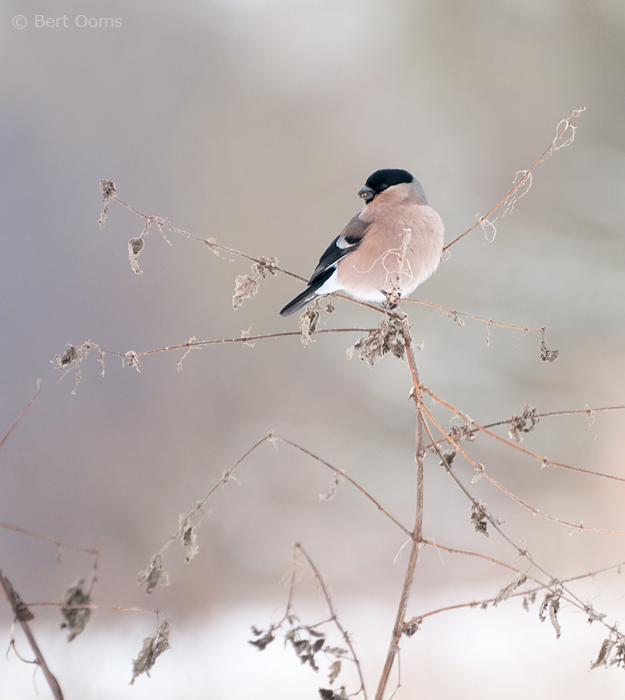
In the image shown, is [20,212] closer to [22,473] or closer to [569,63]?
[22,473]

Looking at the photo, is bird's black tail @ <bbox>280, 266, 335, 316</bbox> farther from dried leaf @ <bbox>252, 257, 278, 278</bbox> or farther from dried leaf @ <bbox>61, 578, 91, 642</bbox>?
dried leaf @ <bbox>61, 578, 91, 642</bbox>

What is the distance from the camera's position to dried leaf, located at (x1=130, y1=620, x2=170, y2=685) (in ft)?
1.30

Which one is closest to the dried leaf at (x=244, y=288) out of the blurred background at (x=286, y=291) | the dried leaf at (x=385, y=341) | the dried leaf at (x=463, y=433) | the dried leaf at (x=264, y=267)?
the dried leaf at (x=264, y=267)

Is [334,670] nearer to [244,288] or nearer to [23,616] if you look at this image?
[23,616]

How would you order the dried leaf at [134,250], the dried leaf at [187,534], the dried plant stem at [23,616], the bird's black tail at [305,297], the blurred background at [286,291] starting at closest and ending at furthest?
1. the dried plant stem at [23,616]
2. the dried leaf at [187,534]
3. the dried leaf at [134,250]
4. the bird's black tail at [305,297]
5. the blurred background at [286,291]

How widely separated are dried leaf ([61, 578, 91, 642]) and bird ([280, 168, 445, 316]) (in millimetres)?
577

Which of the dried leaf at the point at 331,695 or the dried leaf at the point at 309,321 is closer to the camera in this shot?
the dried leaf at the point at 331,695

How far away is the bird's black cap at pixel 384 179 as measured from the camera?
94 centimetres

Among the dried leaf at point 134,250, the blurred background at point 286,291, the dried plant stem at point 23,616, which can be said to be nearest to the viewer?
the dried plant stem at point 23,616

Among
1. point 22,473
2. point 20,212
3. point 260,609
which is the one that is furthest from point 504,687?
point 20,212

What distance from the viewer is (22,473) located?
5.31 feet

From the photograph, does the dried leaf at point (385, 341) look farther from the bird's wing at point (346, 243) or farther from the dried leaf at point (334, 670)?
the bird's wing at point (346, 243)

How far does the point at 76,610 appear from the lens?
35cm

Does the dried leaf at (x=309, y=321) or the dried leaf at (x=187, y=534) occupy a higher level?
the dried leaf at (x=309, y=321)
